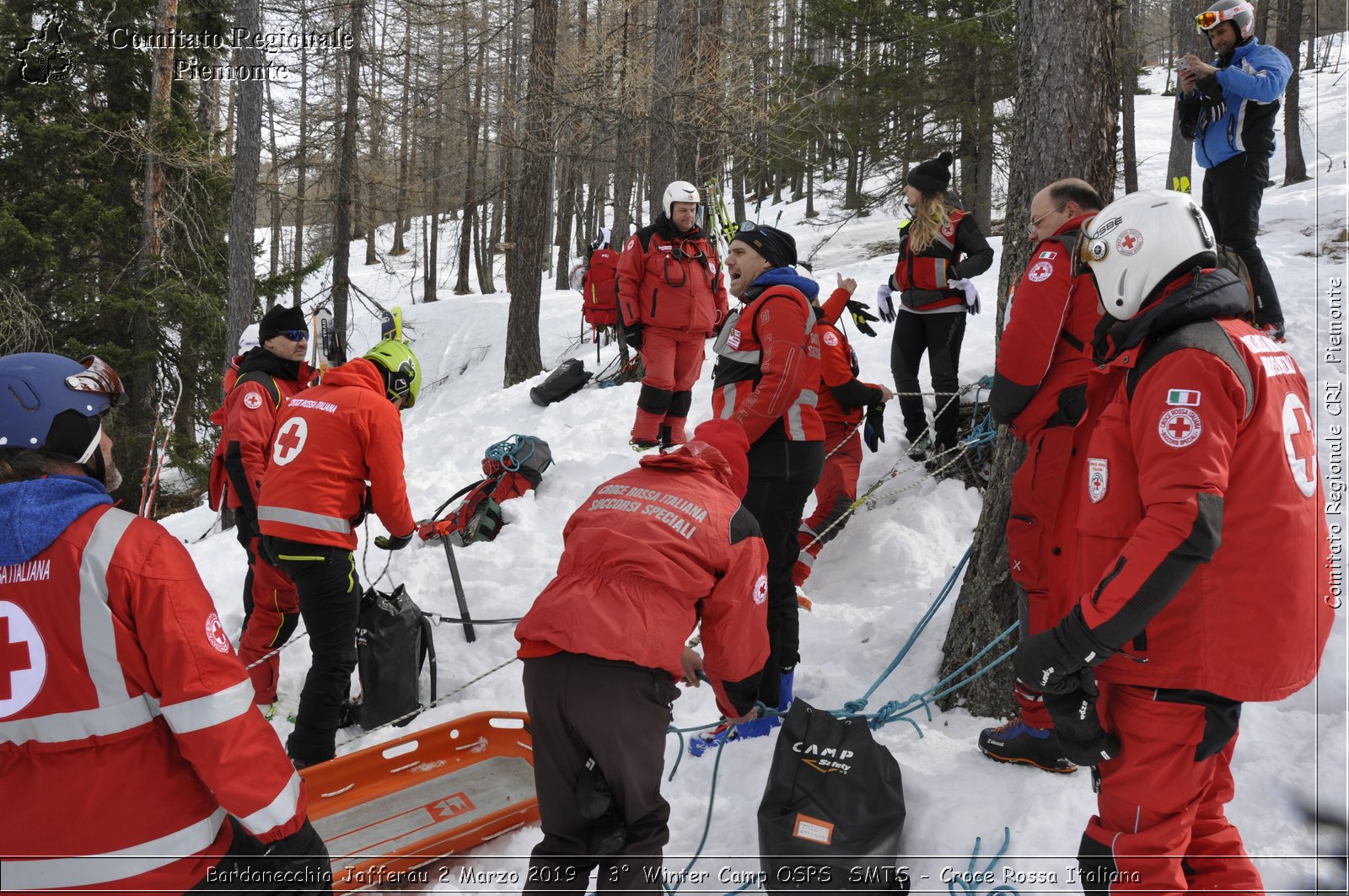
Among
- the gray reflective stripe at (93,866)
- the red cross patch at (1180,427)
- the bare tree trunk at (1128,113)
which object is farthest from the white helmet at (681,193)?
the bare tree trunk at (1128,113)

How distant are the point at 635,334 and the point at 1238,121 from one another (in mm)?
4413

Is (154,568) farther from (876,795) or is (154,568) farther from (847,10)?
(847,10)

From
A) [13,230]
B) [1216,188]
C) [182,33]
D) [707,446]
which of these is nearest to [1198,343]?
[707,446]

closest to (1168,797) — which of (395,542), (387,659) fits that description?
(395,542)

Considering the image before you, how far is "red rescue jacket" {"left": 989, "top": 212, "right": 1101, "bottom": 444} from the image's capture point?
3109 mm

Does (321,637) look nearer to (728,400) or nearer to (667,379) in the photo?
(728,400)

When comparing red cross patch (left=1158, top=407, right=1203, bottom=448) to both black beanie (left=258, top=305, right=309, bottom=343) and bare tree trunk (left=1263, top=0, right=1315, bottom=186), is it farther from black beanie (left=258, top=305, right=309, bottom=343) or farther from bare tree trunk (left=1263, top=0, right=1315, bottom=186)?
bare tree trunk (left=1263, top=0, right=1315, bottom=186)

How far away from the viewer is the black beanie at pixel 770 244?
14.1ft

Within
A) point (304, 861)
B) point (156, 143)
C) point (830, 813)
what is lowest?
point (830, 813)

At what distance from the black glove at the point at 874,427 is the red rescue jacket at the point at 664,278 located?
6.19 ft

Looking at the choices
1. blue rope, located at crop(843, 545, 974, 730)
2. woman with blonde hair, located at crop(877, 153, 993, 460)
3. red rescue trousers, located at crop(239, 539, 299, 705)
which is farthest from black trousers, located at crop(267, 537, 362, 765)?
woman with blonde hair, located at crop(877, 153, 993, 460)

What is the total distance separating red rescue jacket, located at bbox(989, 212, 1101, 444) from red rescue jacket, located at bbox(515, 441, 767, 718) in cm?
119

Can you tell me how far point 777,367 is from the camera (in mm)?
3975

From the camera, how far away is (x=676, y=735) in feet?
13.6
